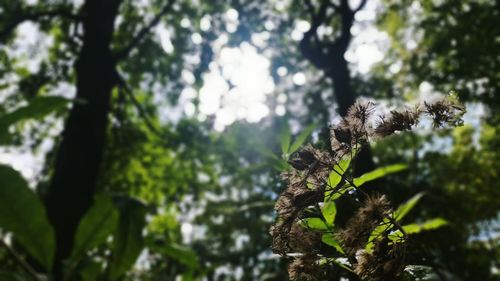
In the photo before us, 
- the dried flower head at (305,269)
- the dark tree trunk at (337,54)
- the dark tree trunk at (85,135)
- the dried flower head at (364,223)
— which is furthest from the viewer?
the dark tree trunk at (337,54)

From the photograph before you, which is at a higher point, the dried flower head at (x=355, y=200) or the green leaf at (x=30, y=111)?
the green leaf at (x=30, y=111)

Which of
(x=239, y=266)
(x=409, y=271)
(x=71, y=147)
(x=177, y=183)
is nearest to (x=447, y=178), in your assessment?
(x=239, y=266)

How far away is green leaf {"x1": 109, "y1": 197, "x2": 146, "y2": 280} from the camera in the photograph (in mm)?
1483

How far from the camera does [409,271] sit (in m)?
0.88

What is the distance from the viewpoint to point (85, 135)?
6.03 m

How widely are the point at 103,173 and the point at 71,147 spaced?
877 cm

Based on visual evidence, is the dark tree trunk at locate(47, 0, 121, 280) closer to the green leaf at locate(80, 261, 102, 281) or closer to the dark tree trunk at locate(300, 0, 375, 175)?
the green leaf at locate(80, 261, 102, 281)

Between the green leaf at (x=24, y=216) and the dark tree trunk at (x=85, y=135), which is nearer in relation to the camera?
the green leaf at (x=24, y=216)

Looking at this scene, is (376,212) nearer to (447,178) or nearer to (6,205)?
(6,205)

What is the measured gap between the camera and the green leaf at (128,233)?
4.87ft

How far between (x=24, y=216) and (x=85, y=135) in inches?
190

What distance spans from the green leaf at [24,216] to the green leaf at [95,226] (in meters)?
0.17

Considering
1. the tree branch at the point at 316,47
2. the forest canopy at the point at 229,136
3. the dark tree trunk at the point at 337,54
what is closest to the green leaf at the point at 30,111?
the forest canopy at the point at 229,136

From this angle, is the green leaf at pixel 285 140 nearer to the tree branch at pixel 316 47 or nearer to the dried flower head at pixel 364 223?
the dried flower head at pixel 364 223
